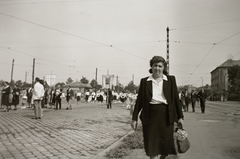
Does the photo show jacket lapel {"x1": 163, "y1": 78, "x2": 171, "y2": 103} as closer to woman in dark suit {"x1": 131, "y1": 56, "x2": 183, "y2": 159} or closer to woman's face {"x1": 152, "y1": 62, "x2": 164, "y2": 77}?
woman in dark suit {"x1": 131, "y1": 56, "x2": 183, "y2": 159}

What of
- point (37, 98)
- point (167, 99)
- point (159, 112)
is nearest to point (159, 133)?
point (159, 112)

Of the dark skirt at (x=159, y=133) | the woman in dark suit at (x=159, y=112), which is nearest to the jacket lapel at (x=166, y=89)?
the woman in dark suit at (x=159, y=112)

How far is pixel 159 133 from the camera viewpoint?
3598 mm

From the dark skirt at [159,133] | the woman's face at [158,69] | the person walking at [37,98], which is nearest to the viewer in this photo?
the dark skirt at [159,133]

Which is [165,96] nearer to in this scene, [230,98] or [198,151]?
[198,151]

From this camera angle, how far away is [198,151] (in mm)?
5828

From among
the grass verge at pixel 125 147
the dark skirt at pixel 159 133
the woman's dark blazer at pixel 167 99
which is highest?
the woman's dark blazer at pixel 167 99

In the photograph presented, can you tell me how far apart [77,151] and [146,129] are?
2522mm

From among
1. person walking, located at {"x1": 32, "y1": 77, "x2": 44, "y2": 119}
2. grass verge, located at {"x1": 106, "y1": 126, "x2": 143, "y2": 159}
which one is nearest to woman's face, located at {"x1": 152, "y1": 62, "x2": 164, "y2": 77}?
grass verge, located at {"x1": 106, "y1": 126, "x2": 143, "y2": 159}

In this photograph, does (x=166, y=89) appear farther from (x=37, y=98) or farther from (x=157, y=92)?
(x=37, y=98)

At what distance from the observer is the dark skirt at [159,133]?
359cm

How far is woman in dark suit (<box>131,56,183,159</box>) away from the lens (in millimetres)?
3594

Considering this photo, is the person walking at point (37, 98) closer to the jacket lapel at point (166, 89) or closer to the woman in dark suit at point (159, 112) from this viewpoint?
the woman in dark suit at point (159, 112)

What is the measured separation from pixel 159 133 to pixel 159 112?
0.97 ft
